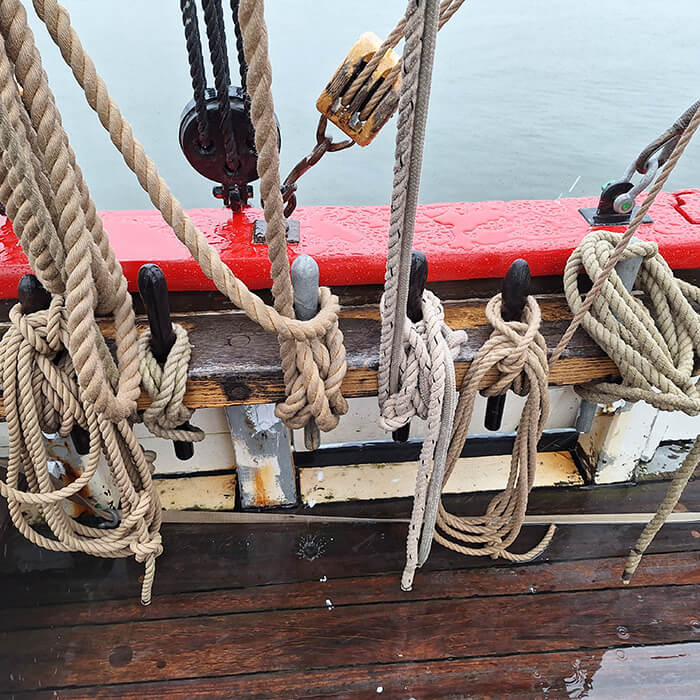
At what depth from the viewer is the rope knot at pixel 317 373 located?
106cm

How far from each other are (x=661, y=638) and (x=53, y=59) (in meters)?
7.69

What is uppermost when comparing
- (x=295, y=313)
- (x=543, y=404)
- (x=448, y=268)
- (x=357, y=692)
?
(x=295, y=313)

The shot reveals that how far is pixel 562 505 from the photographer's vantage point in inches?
67.5

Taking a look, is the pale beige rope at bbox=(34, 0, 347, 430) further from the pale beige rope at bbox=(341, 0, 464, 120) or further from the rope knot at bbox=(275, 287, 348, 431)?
the pale beige rope at bbox=(341, 0, 464, 120)

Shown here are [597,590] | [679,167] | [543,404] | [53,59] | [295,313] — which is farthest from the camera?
[53,59]

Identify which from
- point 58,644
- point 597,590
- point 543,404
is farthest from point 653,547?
point 58,644

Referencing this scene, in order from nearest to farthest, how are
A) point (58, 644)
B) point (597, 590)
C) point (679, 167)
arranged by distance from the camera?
point (58, 644) → point (597, 590) → point (679, 167)

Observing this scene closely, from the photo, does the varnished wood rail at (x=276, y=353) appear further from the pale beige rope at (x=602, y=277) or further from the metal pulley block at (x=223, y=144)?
the metal pulley block at (x=223, y=144)

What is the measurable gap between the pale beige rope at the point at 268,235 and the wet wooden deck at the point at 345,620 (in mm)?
609

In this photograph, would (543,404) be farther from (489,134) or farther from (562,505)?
(489,134)

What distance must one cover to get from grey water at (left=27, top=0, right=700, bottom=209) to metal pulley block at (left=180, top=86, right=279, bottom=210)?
339 cm

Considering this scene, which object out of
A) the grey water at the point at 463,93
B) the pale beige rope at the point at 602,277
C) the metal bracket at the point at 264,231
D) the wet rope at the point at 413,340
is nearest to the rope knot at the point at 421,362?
the wet rope at the point at 413,340

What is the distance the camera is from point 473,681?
4.44 ft

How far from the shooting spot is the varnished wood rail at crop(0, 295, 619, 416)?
1.17m
